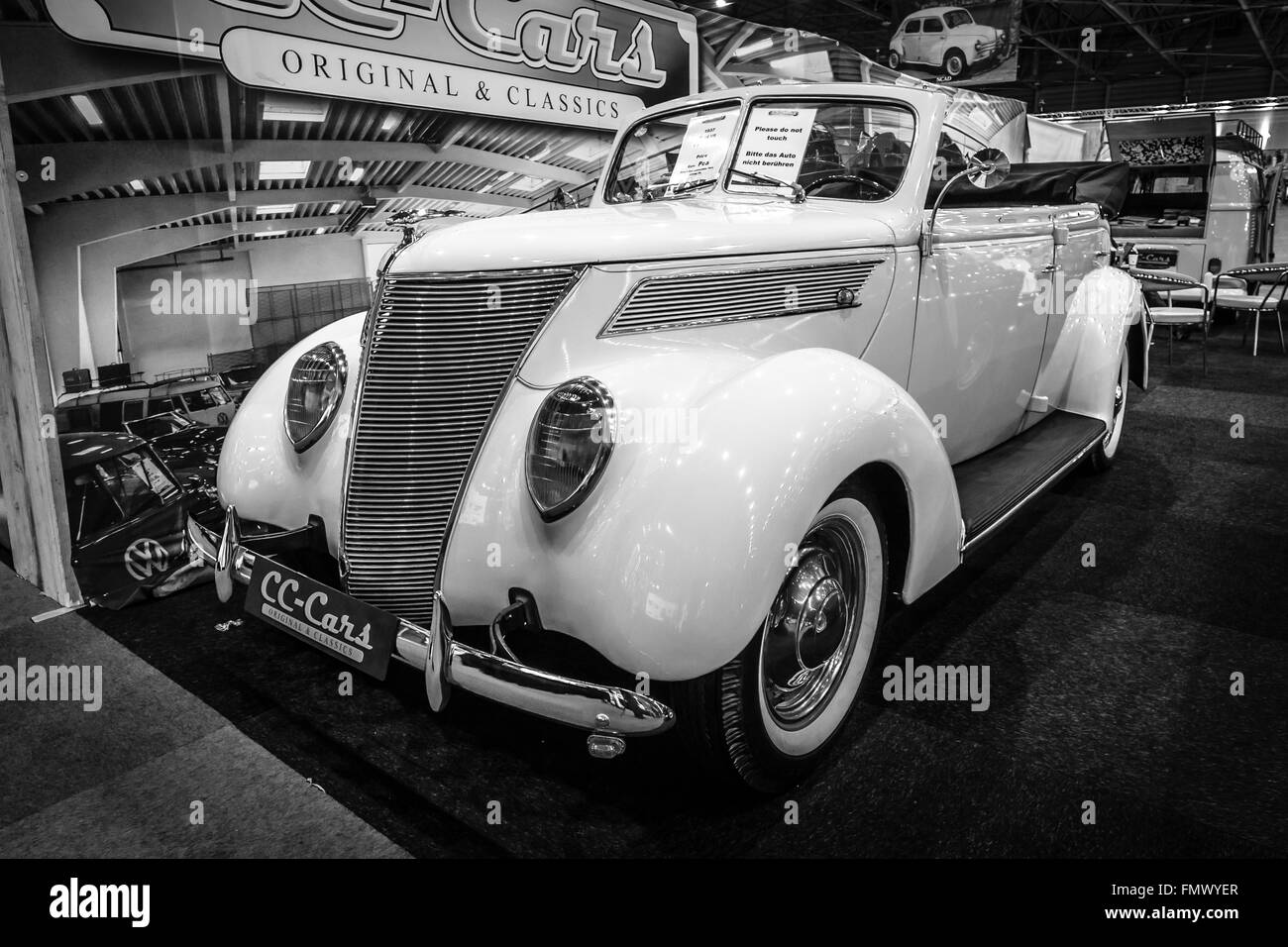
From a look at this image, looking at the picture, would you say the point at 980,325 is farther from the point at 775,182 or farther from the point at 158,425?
the point at 158,425

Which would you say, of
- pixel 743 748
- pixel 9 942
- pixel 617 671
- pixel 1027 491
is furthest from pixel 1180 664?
pixel 9 942

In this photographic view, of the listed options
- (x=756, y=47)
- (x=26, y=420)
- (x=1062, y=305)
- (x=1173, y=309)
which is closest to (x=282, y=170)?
(x=26, y=420)

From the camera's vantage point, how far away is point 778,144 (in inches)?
116

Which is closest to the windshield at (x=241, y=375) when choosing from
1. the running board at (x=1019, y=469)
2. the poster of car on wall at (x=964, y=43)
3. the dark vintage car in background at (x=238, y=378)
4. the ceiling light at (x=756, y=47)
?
the dark vintage car in background at (x=238, y=378)

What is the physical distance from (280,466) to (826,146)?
2.12 meters

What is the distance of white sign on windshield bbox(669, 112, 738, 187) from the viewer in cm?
297

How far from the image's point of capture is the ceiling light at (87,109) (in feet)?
9.64

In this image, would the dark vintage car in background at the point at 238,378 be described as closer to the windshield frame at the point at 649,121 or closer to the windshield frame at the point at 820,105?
the windshield frame at the point at 649,121

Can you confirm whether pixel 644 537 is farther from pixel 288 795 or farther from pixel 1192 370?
pixel 1192 370

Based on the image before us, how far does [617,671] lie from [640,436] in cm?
68

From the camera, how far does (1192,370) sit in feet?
23.6

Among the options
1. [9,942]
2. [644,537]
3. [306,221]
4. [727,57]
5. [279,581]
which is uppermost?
[727,57]

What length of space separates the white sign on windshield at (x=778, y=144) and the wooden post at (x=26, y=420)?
2.48 metres

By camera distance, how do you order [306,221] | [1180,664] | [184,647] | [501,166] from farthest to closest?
[501,166] < [306,221] < [184,647] < [1180,664]
